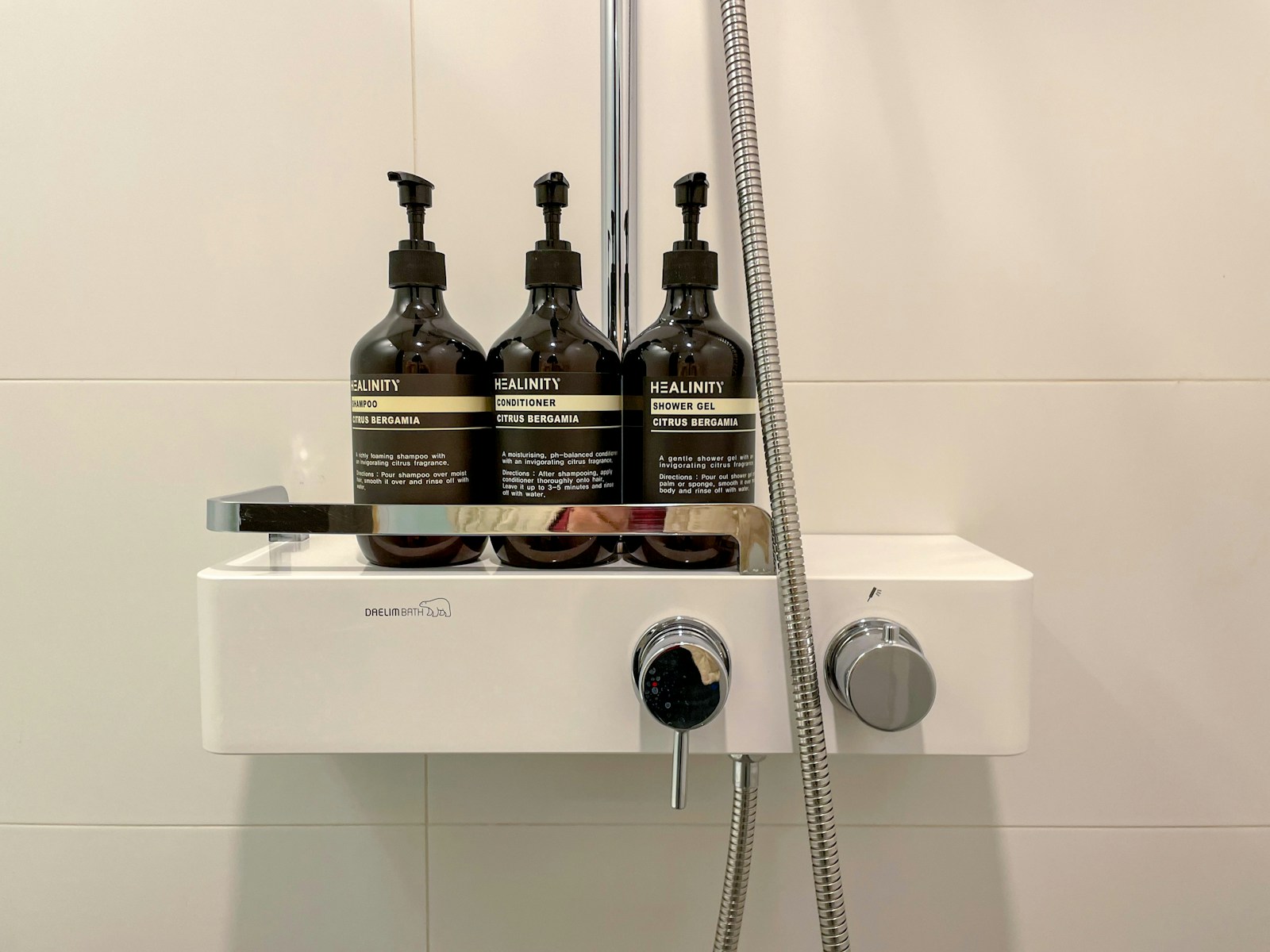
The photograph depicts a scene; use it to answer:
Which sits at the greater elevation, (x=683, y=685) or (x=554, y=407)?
(x=554, y=407)

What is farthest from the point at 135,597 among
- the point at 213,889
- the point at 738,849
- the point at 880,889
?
the point at 880,889

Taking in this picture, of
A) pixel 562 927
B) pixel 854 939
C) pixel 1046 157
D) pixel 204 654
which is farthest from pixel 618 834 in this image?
pixel 1046 157

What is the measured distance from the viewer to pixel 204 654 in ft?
1.32

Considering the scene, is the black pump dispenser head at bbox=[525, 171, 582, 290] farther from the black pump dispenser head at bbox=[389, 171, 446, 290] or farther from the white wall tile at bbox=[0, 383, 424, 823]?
the white wall tile at bbox=[0, 383, 424, 823]

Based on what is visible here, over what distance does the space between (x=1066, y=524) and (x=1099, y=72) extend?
299 mm

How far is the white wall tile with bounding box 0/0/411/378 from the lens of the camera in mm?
511

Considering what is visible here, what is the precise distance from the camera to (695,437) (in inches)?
15.5

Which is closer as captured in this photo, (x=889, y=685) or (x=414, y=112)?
(x=889, y=685)

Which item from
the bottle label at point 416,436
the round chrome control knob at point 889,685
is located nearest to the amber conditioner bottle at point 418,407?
the bottle label at point 416,436

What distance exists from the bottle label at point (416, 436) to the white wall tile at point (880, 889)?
11.3 inches

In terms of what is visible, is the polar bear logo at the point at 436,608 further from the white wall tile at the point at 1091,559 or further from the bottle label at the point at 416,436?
the white wall tile at the point at 1091,559

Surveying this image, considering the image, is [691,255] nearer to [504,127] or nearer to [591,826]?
[504,127]

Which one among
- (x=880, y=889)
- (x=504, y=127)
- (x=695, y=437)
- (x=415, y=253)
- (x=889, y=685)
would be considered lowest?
(x=880, y=889)

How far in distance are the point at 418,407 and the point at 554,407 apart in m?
0.07
